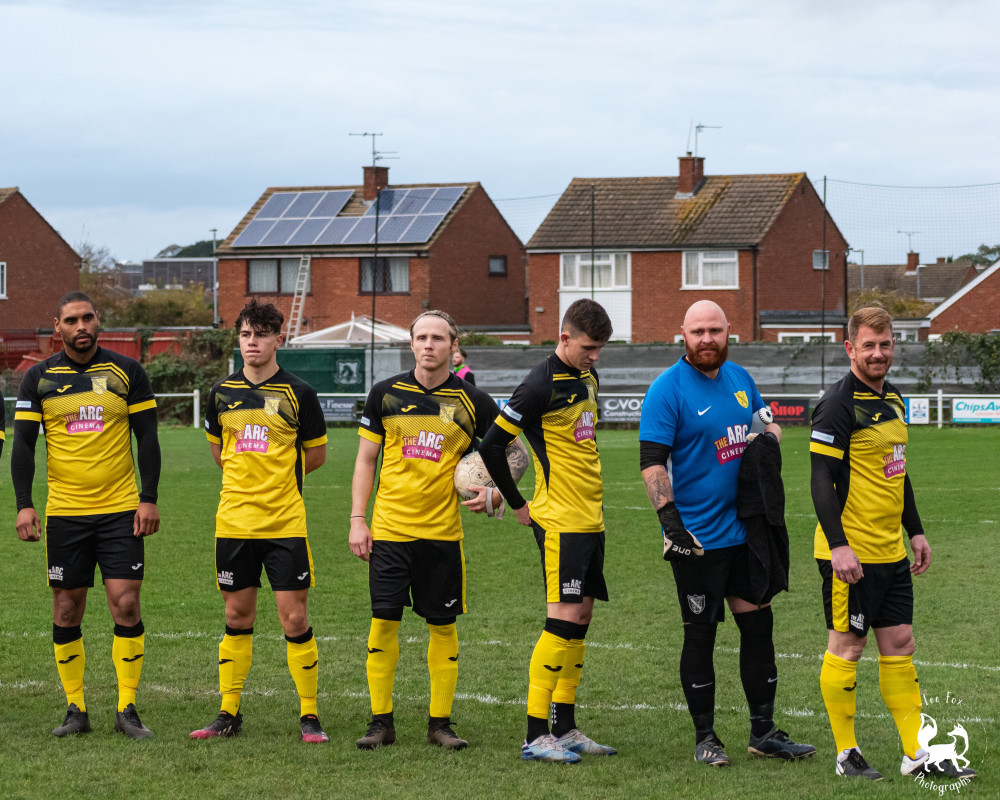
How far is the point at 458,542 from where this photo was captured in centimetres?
593

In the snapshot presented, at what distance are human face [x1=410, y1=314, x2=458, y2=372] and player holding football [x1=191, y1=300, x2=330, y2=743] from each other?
71cm

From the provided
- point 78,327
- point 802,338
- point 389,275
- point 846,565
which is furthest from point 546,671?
point 389,275

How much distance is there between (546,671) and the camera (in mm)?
5629

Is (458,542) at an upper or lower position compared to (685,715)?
upper

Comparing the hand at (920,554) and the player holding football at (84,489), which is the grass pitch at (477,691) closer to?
the player holding football at (84,489)

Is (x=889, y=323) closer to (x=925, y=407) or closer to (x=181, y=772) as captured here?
(x=181, y=772)

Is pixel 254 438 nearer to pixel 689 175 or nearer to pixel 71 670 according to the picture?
pixel 71 670

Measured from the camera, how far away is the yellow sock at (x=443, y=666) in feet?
18.9

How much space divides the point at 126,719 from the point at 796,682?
12.0ft

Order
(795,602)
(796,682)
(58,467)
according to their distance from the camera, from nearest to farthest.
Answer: (58,467), (796,682), (795,602)

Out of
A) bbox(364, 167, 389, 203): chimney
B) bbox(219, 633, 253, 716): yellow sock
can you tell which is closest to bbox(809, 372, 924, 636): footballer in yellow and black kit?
bbox(219, 633, 253, 716): yellow sock

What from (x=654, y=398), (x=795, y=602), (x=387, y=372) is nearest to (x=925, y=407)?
(x=387, y=372)

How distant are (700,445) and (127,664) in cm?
307

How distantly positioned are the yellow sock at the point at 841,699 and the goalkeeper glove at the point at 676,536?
76cm
